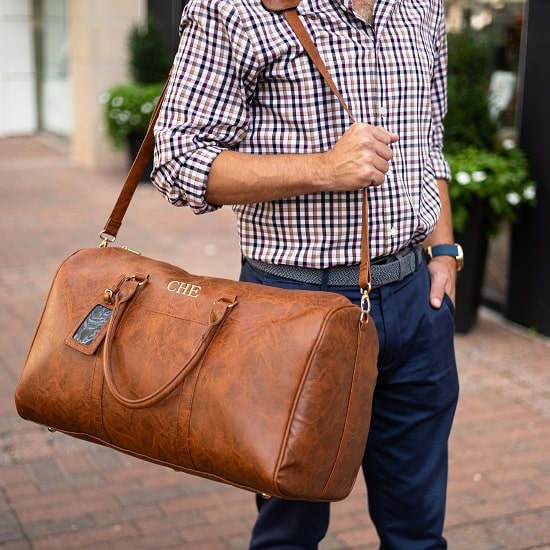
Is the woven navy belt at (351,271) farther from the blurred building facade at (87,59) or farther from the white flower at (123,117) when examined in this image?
the white flower at (123,117)

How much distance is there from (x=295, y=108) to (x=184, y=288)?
1.55 feet

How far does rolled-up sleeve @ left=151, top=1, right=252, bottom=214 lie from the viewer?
2143 millimetres

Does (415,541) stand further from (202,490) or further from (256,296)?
(202,490)

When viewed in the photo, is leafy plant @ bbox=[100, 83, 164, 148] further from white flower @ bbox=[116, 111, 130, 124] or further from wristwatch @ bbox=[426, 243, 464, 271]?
wristwatch @ bbox=[426, 243, 464, 271]

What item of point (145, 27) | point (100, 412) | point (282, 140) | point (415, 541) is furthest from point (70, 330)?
point (145, 27)

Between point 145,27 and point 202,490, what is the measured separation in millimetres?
7841

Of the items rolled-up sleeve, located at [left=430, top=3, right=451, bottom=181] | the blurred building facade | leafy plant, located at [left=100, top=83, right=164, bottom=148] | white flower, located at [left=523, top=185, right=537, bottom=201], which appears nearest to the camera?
rolled-up sleeve, located at [left=430, top=3, right=451, bottom=181]

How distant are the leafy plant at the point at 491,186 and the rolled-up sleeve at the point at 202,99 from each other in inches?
129

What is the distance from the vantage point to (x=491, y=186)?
5.32m

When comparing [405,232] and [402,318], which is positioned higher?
[405,232]

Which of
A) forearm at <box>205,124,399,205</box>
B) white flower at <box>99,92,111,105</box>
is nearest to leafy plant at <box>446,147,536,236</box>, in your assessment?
forearm at <box>205,124,399,205</box>

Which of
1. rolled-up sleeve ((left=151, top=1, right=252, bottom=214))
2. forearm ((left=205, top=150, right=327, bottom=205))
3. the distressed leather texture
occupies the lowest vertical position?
the distressed leather texture

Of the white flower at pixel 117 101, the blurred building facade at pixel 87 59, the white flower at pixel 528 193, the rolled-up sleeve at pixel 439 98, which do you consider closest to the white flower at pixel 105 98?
the white flower at pixel 117 101

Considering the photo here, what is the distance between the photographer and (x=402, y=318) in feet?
7.76
